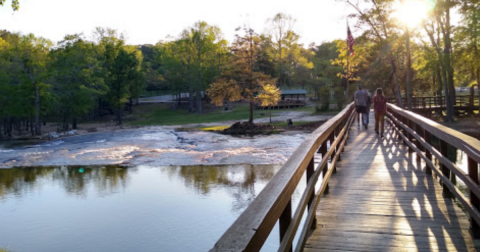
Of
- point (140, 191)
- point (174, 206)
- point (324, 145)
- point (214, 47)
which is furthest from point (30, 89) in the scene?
point (324, 145)

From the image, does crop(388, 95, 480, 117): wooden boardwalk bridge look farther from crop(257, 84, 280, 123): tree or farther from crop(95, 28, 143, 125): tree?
crop(95, 28, 143, 125): tree

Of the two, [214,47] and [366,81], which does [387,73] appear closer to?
[366,81]

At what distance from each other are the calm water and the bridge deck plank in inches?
146

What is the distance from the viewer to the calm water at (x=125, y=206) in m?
11.5

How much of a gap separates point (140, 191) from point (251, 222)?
15591 mm

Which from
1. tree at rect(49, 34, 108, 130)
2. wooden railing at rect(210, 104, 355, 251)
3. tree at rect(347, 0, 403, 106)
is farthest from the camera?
tree at rect(49, 34, 108, 130)

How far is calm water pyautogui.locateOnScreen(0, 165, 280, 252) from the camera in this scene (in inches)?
454

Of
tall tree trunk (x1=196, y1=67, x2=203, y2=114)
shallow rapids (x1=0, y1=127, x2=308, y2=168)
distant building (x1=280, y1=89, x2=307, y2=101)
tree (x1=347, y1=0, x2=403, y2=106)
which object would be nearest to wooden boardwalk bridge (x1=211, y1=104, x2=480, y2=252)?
shallow rapids (x1=0, y1=127, x2=308, y2=168)

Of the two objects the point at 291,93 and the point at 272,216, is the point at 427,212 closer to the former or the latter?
the point at 272,216

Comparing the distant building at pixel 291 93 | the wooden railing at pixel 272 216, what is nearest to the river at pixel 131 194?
the wooden railing at pixel 272 216

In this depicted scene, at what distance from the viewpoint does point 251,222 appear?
7.16 ft

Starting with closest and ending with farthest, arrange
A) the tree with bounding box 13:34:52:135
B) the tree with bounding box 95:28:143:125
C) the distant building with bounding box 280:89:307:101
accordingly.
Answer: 1. the tree with bounding box 13:34:52:135
2. the tree with bounding box 95:28:143:125
3. the distant building with bounding box 280:89:307:101

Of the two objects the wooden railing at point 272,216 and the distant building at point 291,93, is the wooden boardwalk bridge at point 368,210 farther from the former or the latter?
the distant building at point 291,93

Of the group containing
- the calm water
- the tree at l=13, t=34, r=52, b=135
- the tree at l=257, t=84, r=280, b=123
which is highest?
the tree at l=13, t=34, r=52, b=135
